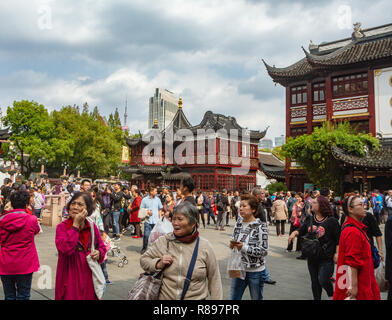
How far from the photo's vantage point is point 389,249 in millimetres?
4027

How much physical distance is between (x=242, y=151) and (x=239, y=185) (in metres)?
3.78

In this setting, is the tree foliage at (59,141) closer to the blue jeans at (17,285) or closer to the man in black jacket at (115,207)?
the man in black jacket at (115,207)

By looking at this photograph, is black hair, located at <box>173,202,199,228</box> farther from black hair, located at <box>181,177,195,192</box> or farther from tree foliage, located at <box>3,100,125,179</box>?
tree foliage, located at <box>3,100,125,179</box>

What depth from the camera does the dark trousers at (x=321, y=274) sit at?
4.24 metres

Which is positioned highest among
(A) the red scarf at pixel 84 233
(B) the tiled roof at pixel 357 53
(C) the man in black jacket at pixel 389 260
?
(B) the tiled roof at pixel 357 53

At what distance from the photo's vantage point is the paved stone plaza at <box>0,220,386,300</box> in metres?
5.41

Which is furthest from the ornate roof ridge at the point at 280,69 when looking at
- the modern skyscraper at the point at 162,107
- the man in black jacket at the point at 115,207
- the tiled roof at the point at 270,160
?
the modern skyscraper at the point at 162,107

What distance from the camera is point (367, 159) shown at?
19906 millimetres

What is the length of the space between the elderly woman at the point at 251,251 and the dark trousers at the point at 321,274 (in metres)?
0.95

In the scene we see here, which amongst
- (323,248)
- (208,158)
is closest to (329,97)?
(208,158)

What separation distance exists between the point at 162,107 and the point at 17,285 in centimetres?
13543

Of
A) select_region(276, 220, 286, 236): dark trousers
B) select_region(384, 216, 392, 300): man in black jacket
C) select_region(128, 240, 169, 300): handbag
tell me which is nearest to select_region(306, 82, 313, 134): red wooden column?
select_region(276, 220, 286, 236): dark trousers

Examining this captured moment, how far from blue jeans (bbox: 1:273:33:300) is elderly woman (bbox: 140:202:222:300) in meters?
2.03
